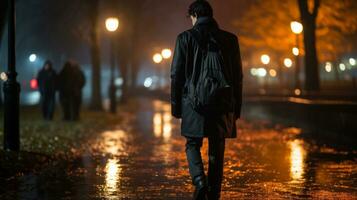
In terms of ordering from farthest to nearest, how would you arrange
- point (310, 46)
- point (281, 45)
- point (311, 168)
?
1. point (281, 45)
2. point (310, 46)
3. point (311, 168)

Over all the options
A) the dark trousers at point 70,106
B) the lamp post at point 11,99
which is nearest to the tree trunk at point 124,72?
the dark trousers at point 70,106

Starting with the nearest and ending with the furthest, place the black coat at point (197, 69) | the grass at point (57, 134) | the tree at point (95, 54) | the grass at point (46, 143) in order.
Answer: the black coat at point (197, 69), the grass at point (46, 143), the grass at point (57, 134), the tree at point (95, 54)

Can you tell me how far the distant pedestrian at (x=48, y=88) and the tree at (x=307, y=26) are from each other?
15.6 metres

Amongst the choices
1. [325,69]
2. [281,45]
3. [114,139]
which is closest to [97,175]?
[114,139]

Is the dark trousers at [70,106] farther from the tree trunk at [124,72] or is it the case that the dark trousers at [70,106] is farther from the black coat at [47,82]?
the tree trunk at [124,72]

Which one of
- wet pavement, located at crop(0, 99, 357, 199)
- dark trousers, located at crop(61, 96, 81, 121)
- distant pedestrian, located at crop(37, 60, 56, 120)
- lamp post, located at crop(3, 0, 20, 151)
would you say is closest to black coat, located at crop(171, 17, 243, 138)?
wet pavement, located at crop(0, 99, 357, 199)

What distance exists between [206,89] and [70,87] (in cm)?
1699

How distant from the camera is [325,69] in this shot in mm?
109812

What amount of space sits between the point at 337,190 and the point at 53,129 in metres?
12.2

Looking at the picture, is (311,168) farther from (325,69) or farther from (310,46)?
(325,69)

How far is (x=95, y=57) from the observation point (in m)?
32.3

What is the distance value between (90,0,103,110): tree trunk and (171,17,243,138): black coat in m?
24.1

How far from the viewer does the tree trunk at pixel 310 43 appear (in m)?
36.0

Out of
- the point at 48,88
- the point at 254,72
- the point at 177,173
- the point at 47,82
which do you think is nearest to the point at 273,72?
the point at 254,72
